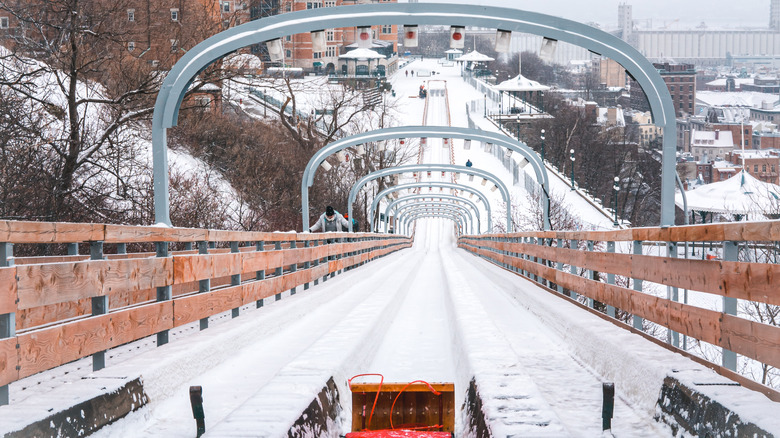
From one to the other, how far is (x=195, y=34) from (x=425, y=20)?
17520 mm

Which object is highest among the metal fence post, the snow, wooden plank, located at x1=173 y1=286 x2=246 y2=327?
the metal fence post

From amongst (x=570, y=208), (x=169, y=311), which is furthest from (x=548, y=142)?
(x=169, y=311)

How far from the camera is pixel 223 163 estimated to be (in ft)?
137

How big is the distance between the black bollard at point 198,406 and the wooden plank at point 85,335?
0.99m

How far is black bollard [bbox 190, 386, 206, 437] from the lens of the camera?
4.63 metres

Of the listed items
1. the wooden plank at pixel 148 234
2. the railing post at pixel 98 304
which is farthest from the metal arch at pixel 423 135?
the railing post at pixel 98 304

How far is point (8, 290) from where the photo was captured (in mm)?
4750

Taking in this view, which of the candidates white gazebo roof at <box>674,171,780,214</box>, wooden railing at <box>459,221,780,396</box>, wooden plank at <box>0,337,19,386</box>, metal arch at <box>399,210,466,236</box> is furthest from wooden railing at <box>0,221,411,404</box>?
metal arch at <box>399,210,466,236</box>

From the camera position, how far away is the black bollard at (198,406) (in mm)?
4633

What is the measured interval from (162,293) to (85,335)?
76.3 inches

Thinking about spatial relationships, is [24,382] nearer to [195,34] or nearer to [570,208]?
[195,34]

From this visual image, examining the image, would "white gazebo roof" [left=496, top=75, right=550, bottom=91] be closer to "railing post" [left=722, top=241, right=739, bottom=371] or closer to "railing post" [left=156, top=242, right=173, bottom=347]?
"railing post" [left=156, top=242, right=173, bottom=347]

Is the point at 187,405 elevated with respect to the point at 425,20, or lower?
lower

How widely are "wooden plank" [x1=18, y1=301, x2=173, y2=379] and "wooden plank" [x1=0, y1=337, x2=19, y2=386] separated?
0.07 m
